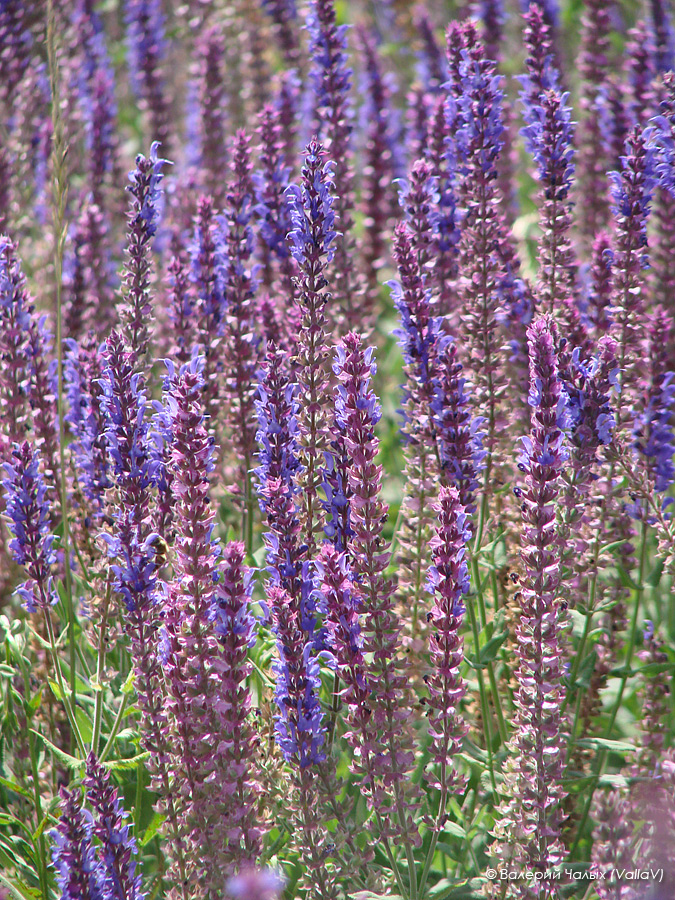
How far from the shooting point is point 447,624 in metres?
2.54

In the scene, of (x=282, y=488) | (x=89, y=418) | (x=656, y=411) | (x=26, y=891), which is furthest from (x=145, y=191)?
(x=26, y=891)

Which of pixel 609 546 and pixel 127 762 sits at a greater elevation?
pixel 609 546

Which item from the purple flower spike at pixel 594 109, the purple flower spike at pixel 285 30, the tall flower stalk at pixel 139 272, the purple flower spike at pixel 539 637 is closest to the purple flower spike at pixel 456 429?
the purple flower spike at pixel 539 637

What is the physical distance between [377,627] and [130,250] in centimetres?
155

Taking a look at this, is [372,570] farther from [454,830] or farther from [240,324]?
[240,324]

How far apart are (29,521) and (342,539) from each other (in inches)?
38.5

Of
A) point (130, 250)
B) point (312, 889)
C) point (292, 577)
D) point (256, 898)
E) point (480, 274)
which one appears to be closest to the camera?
point (256, 898)

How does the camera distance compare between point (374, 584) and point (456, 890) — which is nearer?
point (374, 584)

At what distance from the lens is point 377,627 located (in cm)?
257

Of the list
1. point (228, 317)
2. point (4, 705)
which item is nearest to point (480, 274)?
point (228, 317)

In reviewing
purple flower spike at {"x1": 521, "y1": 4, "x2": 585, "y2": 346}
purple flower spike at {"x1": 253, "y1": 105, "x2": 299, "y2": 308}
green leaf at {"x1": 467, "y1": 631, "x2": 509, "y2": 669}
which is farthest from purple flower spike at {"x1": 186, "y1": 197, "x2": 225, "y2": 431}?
green leaf at {"x1": 467, "y1": 631, "x2": 509, "y2": 669}

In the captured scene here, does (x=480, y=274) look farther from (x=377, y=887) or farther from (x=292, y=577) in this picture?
(x=377, y=887)

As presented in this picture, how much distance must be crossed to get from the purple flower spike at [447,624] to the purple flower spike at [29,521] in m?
1.23

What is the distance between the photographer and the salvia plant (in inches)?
100
